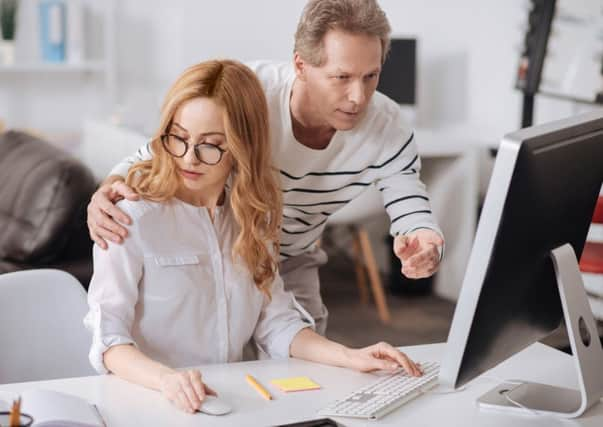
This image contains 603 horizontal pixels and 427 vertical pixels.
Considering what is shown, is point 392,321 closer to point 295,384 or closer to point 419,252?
point 419,252

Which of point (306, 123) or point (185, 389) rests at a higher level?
point (306, 123)

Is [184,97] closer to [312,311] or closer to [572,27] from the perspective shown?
[312,311]

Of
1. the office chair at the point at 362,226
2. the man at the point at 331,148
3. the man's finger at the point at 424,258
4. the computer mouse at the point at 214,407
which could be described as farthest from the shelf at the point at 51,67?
the computer mouse at the point at 214,407

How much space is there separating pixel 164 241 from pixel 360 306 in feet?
9.12

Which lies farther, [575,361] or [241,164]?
[241,164]

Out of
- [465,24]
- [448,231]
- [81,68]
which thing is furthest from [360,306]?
[81,68]

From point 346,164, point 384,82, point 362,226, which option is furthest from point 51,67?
point 346,164

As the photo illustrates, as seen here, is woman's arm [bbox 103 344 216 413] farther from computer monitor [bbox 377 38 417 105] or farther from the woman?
computer monitor [bbox 377 38 417 105]

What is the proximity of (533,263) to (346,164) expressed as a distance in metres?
0.70

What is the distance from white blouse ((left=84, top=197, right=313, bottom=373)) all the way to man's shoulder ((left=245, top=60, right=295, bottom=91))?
0.35 metres

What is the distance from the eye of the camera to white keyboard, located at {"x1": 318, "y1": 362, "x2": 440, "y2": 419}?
59.6 inches

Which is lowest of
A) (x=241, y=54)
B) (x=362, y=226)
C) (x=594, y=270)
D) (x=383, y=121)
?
(x=362, y=226)

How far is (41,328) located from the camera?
1923mm

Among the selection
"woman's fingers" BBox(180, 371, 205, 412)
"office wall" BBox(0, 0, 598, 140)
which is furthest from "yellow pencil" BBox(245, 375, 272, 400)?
"office wall" BBox(0, 0, 598, 140)
